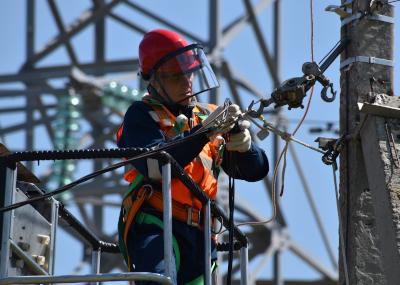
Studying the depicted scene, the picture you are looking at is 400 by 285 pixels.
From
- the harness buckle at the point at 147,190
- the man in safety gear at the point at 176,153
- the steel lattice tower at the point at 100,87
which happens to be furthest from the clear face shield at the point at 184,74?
the steel lattice tower at the point at 100,87

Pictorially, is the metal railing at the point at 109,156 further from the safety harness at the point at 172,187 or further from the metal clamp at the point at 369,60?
the metal clamp at the point at 369,60

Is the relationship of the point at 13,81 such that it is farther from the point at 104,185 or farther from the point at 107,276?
the point at 107,276

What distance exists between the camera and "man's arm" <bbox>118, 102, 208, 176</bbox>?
8.48 m

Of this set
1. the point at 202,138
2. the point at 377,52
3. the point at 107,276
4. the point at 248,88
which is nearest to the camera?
the point at 107,276

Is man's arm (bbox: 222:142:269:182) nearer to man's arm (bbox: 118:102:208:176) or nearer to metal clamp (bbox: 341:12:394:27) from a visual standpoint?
man's arm (bbox: 118:102:208:176)

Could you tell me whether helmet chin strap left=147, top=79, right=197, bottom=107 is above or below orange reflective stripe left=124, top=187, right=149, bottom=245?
above

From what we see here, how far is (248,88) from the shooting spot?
19797mm

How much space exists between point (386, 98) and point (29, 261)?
2130 millimetres

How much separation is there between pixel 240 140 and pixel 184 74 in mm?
719

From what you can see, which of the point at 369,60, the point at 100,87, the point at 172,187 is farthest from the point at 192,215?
the point at 100,87

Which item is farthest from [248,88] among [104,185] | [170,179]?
[170,179]

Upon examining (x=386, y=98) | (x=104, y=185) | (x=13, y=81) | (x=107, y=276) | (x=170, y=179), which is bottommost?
(x=107, y=276)

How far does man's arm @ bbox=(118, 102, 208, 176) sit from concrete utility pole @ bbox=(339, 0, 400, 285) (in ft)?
3.13

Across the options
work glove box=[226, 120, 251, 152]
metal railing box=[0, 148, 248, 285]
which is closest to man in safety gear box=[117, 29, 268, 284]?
work glove box=[226, 120, 251, 152]
